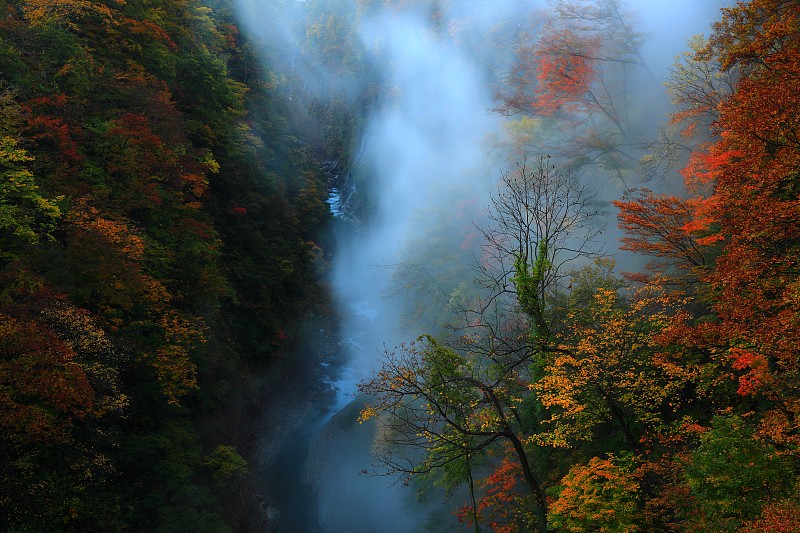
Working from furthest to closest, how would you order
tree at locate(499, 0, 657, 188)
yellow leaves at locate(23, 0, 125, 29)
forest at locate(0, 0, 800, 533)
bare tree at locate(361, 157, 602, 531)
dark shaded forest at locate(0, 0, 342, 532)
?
1. tree at locate(499, 0, 657, 188)
2. yellow leaves at locate(23, 0, 125, 29)
3. dark shaded forest at locate(0, 0, 342, 532)
4. bare tree at locate(361, 157, 602, 531)
5. forest at locate(0, 0, 800, 533)

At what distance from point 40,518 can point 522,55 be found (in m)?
29.8

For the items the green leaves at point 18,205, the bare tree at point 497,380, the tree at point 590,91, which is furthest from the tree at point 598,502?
the tree at point 590,91

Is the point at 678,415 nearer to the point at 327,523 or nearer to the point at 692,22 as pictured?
the point at 327,523

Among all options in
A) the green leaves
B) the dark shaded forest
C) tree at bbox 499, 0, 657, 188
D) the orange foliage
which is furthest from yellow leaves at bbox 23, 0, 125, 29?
tree at bbox 499, 0, 657, 188

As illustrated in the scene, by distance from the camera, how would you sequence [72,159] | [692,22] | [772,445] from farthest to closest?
1. [692,22]
2. [72,159]
3. [772,445]

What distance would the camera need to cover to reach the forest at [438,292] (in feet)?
29.7

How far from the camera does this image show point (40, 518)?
34.7 feet

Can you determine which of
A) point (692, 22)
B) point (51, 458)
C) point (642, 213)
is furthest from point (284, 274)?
point (692, 22)

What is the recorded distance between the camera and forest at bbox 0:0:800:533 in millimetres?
9039

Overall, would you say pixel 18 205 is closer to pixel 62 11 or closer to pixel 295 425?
pixel 62 11

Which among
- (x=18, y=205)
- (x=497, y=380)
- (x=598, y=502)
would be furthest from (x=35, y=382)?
(x=598, y=502)

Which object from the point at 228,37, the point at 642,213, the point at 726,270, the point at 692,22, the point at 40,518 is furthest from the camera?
the point at 228,37

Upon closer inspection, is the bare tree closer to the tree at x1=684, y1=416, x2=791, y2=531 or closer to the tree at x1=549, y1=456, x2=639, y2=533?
the tree at x1=549, y1=456, x2=639, y2=533

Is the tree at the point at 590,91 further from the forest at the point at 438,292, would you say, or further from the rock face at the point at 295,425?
the rock face at the point at 295,425
